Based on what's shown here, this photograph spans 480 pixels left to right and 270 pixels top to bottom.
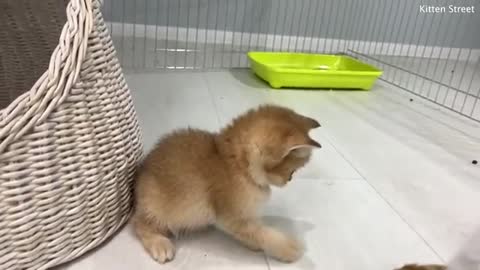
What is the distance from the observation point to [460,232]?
1.07 meters

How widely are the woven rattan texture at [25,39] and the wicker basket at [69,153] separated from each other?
14.6 inches

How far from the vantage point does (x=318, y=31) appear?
3.00 meters

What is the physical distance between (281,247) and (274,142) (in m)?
0.24

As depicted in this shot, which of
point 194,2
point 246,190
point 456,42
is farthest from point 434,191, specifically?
point 456,42

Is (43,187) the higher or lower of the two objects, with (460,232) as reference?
higher

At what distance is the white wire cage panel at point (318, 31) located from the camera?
2.68 metres

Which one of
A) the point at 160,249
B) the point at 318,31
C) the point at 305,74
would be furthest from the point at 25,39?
the point at 318,31

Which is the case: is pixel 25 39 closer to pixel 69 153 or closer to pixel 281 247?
pixel 69 153

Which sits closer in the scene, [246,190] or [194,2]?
[246,190]

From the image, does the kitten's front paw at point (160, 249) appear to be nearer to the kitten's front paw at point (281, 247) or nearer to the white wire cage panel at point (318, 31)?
the kitten's front paw at point (281, 247)

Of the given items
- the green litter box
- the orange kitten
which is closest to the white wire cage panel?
the green litter box

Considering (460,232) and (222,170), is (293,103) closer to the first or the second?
(460,232)

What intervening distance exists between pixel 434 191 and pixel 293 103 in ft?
2.49

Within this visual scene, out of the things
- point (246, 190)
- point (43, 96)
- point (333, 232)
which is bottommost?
point (333, 232)
